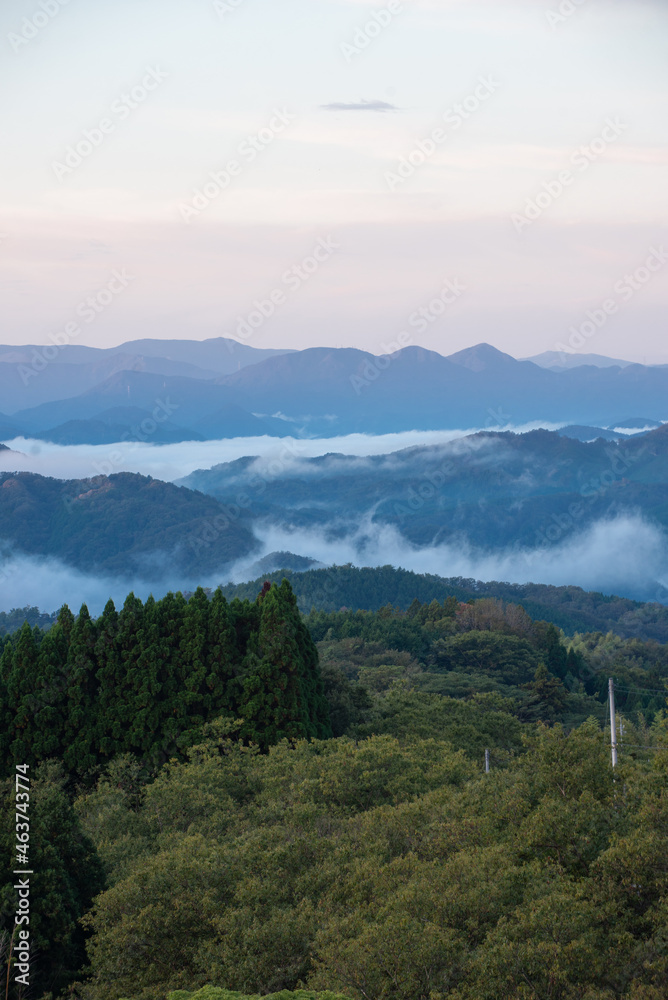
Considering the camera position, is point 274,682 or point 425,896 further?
point 274,682

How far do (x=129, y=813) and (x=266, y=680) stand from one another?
10295 mm

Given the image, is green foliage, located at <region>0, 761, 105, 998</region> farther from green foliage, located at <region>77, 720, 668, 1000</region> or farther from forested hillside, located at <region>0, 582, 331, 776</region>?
forested hillside, located at <region>0, 582, 331, 776</region>

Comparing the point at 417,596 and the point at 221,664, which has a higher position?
the point at 417,596

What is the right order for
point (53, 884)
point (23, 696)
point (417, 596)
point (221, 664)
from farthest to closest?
point (417, 596), point (221, 664), point (23, 696), point (53, 884)

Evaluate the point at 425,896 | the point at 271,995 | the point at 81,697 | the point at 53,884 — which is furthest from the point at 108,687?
the point at 271,995

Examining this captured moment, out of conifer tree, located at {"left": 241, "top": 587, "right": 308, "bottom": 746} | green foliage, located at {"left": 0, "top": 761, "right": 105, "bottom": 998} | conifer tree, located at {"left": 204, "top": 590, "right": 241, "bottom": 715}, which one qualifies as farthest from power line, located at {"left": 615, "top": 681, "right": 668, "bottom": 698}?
green foliage, located at {"left": 0, "top": 761, "right": 105, "bottom": 998}

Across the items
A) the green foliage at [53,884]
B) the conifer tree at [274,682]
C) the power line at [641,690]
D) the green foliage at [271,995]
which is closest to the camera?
the green foliage at [271,995]

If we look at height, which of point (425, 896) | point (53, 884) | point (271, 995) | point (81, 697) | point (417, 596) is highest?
point (417, 596)

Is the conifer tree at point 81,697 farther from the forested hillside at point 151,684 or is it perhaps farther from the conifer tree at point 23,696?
the conifer tree at point 23,696

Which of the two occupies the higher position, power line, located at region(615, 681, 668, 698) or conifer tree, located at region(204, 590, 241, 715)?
conifer tree, located at region(204, 590, 241, 715)

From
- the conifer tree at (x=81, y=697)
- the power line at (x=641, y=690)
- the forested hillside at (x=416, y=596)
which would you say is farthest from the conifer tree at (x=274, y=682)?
the forested hillside at (x=416, y=596)

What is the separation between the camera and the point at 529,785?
56.3 feet

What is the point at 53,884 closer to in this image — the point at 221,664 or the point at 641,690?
the point at 221,664

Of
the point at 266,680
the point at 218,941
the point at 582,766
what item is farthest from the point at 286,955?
the point at 266,680
